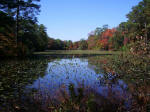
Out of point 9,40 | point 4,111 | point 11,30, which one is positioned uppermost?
point 11,30

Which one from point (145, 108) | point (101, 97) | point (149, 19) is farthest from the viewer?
point (149, 19)

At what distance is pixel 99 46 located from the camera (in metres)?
64.4

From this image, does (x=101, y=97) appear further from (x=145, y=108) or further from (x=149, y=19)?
(x=149, y=19)

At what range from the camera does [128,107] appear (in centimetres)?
378

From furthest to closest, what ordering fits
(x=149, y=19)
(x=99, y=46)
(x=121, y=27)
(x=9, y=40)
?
(x=99, y=46)
(x=121, y=27)
(x=149, y=19)
(x=9, y=40)

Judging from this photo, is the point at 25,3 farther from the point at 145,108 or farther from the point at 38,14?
the point at 145,108

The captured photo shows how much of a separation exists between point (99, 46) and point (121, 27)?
12.9 metres

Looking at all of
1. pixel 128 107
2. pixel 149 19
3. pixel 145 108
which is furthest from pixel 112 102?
pixel 149 19

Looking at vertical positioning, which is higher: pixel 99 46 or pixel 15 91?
pixel 99 46

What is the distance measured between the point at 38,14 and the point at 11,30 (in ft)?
15.8

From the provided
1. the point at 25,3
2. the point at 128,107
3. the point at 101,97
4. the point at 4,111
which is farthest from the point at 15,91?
the point at 25,3

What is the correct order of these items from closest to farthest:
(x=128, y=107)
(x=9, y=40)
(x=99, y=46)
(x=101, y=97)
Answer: (x=128, y=107) → (x=101, y=97) → (x=9, y=40) → (x=99, y=46)

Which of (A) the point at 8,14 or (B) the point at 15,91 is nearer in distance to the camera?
(B) the point at 15,91

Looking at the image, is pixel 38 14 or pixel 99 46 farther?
pixel 99 46
